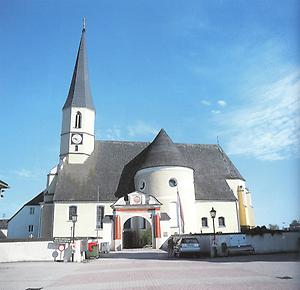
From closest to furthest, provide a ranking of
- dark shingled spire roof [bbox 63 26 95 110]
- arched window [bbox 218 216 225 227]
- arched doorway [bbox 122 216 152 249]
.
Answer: arched doorway [bbox 122 216 152 249], arched window [bbox 218 216 225 227], dark shingled spire roof [bbox 63 26 95 110]

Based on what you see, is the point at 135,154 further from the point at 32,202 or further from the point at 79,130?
the point at 32,202

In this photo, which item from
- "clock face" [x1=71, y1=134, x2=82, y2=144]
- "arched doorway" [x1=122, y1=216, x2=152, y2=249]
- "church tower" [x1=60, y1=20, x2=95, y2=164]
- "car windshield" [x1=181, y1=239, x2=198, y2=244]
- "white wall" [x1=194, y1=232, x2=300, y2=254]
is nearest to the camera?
"car windshield" [x1=181, y1=239, x2=198, y2=244]

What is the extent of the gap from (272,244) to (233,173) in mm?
21167

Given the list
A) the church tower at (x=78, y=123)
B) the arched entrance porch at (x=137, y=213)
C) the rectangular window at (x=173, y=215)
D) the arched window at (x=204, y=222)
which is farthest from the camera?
the church tower at (x=78, y=123)

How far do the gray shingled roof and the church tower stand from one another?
1.36 meters

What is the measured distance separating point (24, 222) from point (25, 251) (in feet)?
79.1

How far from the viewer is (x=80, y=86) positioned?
143ft

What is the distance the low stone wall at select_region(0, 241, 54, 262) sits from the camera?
20.4 meters

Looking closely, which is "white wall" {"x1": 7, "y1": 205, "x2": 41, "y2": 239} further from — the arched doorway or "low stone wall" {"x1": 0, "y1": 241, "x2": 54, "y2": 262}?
"low stone wall" {"x1": 0, "y1": 241, "x2": 54, "y2": 262}

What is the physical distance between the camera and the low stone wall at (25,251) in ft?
66.9

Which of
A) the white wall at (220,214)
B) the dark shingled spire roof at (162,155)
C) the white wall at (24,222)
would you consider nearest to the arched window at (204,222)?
the white wall at (220,214)

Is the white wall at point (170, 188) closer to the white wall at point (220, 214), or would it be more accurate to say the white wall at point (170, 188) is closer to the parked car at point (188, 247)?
the white wall at point (220, 214)

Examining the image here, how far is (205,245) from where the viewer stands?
22812mm

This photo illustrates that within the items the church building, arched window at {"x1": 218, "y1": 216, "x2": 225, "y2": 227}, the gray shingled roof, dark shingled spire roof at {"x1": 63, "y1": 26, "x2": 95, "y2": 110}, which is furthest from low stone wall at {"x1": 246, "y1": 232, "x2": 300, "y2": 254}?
dark shingled spire roof at {"x1": 63, "y1": 26, "x2": 95, "y2": 110}
